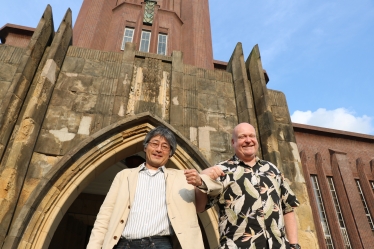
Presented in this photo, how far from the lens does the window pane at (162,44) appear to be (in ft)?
45.2

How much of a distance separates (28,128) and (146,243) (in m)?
3.77

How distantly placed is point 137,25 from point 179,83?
9634mm

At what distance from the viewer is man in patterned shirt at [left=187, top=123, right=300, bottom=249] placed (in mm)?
1877

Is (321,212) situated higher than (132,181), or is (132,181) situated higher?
(321,212)

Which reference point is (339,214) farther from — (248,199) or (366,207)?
(248,199)

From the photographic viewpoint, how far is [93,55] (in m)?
6.12

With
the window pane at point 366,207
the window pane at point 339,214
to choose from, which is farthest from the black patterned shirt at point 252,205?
the window pane at point 366,207

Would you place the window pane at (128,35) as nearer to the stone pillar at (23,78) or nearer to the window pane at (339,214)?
the stone pillar at (23,78)

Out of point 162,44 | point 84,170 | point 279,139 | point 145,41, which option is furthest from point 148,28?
point 84,170

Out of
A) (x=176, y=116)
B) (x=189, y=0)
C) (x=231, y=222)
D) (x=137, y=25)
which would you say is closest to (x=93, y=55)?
(x=176, y=116)

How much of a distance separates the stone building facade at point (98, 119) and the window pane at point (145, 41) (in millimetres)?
7487

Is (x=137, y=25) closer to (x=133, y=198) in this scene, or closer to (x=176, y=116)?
(x=176, y=116)

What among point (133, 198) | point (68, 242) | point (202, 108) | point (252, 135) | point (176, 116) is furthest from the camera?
point (68, 242)

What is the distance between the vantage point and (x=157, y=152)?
7.32ft
